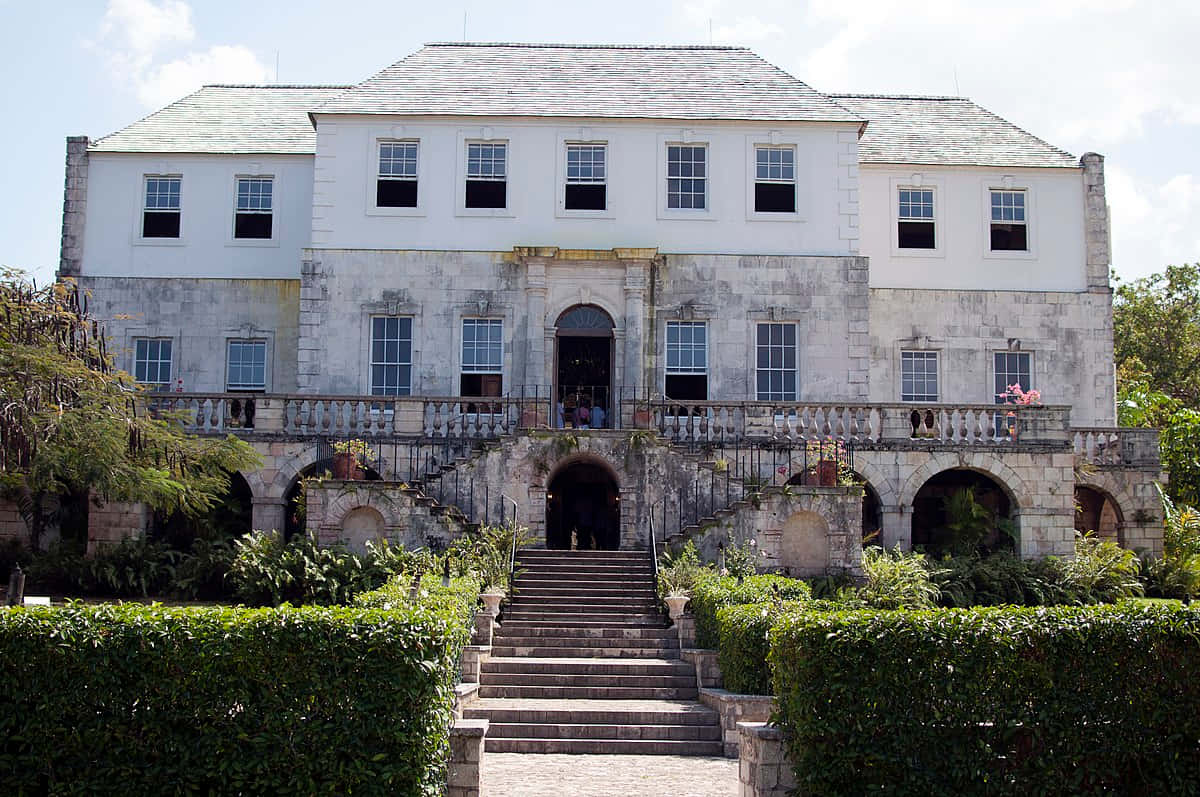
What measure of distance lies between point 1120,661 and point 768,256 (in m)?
18.5

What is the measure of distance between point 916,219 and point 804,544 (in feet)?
38.3

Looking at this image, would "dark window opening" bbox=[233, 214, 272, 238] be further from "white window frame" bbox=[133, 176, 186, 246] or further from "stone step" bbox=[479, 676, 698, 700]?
"stone step" bbox=[479, 676, 698, 700]

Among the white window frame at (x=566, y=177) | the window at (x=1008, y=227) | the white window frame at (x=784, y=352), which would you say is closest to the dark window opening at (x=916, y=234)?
the window at (x=1008, y=227)

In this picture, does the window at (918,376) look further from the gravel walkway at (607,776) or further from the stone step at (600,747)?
the gravel walkway at (607,776)

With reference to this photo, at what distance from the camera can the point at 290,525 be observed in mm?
27672

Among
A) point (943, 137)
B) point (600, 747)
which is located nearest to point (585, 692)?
point (600, 747)

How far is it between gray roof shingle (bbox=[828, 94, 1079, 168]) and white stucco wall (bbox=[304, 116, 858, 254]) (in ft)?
8.78

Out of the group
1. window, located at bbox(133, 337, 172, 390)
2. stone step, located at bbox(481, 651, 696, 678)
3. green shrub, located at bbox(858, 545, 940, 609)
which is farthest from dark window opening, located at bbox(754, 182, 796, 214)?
window, located at bbox(133, 337, 172, 390)

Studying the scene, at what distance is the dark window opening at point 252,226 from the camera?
107ft

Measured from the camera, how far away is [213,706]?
12.5 m

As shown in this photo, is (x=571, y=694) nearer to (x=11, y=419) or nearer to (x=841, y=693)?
(x=841, y=693)

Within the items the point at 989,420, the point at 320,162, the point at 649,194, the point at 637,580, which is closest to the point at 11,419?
the point at 637,580

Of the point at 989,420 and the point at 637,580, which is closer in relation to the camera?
the point at 637,580

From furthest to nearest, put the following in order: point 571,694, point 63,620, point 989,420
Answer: point 989,420, point 571,694, point 63,620
